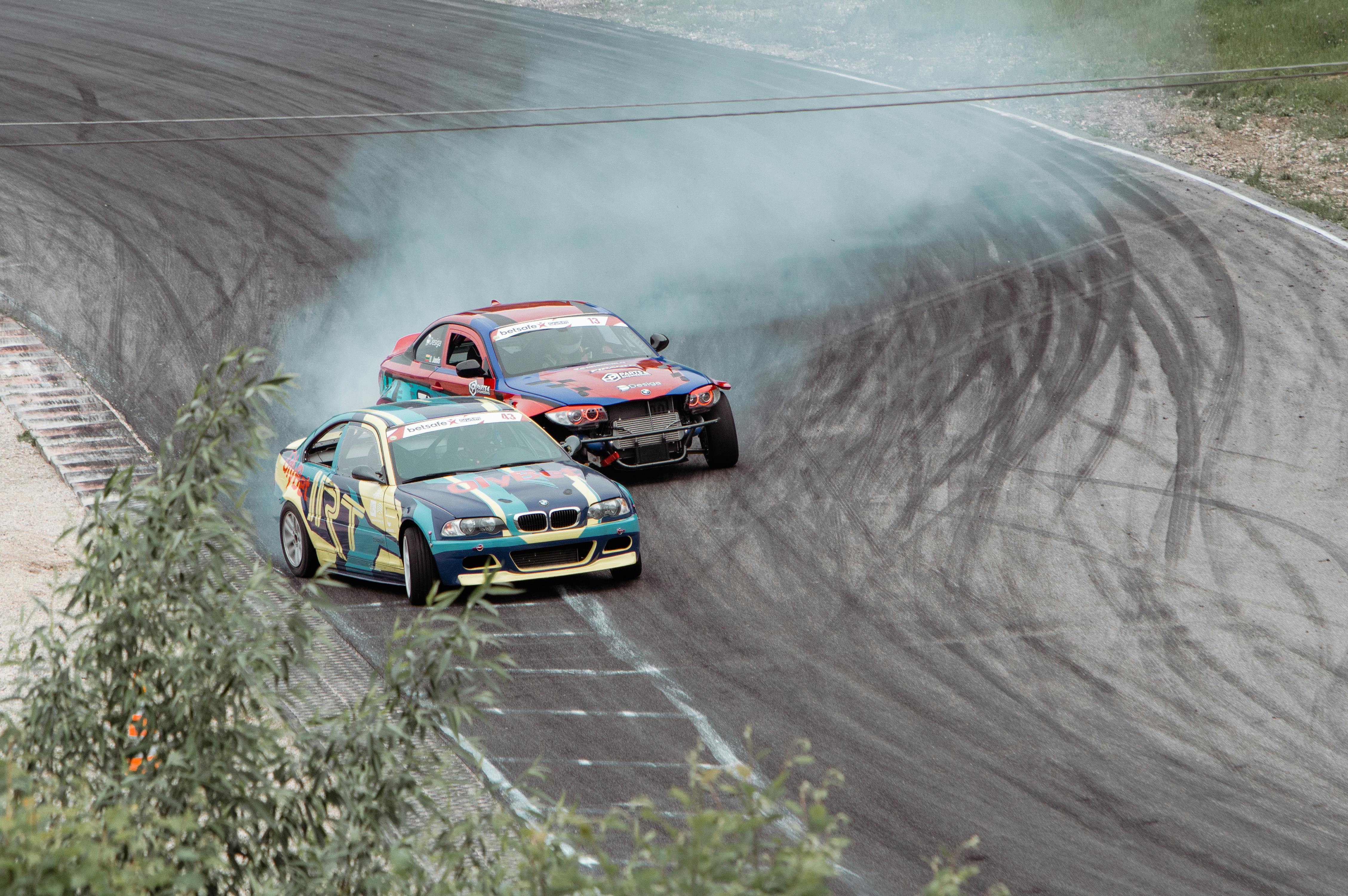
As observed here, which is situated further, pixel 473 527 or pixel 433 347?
pixel 433 347

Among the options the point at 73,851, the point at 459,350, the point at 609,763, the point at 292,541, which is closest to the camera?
the point at 73,851

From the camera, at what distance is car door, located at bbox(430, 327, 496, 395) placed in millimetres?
13859

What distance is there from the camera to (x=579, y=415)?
1297cm

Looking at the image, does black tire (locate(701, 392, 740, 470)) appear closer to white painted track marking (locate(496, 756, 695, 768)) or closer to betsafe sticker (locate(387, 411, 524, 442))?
betsafe sticker (locate(387, 411, 524, 442))

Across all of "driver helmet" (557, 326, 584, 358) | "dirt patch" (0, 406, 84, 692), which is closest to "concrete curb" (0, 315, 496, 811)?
"dirt patch" (0, 406, 84, 692)

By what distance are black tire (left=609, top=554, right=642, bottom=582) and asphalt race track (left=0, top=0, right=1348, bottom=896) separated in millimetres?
139

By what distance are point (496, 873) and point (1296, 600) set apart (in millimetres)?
8136

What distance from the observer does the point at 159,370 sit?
16422 mm

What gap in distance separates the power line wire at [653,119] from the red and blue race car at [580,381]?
9092 millimetres

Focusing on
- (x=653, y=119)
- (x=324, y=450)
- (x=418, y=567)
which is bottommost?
(x=418, y=567)

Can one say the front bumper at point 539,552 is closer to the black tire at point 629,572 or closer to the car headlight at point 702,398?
the black tire at point 629,572

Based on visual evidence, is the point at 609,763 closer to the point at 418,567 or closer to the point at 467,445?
the point at 418,567

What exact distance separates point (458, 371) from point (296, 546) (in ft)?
9.31

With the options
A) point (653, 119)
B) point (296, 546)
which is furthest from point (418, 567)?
point (653, 119)
